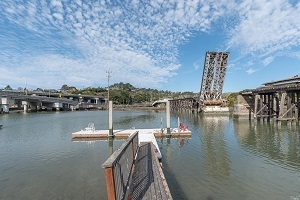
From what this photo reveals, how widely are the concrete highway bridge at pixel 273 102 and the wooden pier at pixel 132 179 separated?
23051mm

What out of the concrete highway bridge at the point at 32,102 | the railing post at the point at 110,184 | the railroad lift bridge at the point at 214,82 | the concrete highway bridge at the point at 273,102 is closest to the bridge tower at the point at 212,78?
the railroad lift bridge at the point at 214,82

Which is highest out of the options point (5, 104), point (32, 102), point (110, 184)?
point (32, 102)

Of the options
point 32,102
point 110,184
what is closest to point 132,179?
point 110,184

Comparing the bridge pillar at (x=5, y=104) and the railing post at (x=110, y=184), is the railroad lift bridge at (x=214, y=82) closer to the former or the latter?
the railing post at (x=110, y=184)

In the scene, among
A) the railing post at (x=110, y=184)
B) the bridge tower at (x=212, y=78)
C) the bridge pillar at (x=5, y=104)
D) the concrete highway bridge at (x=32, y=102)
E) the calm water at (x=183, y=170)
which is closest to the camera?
the railing post at (x=110, y=184)

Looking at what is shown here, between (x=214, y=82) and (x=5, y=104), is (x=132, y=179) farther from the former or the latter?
(x=5, y=104)

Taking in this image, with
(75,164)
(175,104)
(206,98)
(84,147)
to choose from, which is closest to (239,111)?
(206,98)

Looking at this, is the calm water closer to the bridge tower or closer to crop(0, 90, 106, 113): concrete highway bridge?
the bridge tower

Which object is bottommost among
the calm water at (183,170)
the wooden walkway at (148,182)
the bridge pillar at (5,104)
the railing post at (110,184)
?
the calm water at (183,170)

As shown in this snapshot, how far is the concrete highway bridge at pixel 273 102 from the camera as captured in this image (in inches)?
1004

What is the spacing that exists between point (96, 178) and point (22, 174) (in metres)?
3.89

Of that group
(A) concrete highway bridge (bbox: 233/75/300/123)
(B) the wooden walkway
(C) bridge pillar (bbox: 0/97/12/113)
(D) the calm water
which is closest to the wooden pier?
(B) the wooden walkway

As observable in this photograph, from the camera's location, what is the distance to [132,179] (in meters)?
6.58

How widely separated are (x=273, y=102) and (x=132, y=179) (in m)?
34.0
